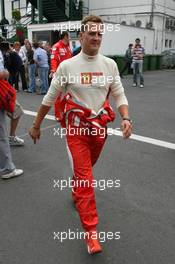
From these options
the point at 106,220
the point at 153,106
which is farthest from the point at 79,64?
the point at 153,106

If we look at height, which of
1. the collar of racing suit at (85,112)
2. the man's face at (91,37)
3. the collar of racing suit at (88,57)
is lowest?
the collar of racing suit at (85,112)

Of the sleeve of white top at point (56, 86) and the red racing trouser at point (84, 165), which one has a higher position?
the sleeve of white top at point (56, 86)

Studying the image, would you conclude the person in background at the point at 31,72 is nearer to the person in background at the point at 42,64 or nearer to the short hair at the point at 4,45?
the person in background at the point at 42,64

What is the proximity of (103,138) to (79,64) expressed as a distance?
27.2 inches

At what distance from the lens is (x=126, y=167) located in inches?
186

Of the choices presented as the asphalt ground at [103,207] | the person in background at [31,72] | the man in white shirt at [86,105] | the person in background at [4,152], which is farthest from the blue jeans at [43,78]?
the man in white shirt at [86,105]

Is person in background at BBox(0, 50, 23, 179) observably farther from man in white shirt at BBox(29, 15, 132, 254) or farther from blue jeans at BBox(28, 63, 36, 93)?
blue jeans at BBox(28, 63, 36, 93)

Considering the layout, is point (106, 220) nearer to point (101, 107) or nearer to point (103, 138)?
point (103, 138)

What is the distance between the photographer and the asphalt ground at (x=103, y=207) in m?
2.86

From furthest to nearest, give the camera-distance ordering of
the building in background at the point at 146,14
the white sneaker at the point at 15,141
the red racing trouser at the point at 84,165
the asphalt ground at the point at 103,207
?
the building in background at the point at 146,14 → the white sneaker at the point at 15,141 → the asphalt ground at the point at 103,207 → the red racing trouser at the point at 84,165

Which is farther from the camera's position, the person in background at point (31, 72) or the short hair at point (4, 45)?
the person in background at point (31, 72)

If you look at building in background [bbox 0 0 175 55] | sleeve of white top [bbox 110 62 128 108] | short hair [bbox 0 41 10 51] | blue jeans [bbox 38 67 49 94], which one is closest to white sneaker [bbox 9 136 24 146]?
short hair [bbox 0 41 10 51]

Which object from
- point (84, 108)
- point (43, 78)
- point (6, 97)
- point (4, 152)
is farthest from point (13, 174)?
point (43, 78)

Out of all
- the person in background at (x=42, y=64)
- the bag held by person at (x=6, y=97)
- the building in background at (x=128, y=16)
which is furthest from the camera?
the building in background at (x=128, y=16)
